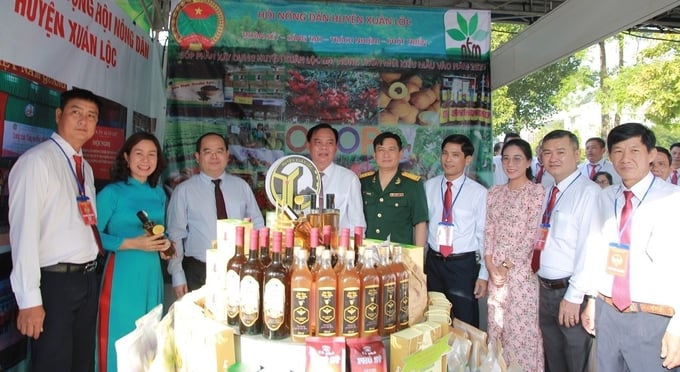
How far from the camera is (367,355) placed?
1317 millimetres

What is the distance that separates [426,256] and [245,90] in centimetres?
230

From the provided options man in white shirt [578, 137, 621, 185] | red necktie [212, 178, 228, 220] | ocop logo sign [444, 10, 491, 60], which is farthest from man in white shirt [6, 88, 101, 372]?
man in white shirt [578, 137, 621, 185]

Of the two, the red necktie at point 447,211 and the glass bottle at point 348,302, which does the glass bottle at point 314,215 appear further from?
the red necktie at point 447,211

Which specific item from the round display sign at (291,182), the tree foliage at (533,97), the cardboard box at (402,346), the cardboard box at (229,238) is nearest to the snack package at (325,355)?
the cardboard box at (402,346)

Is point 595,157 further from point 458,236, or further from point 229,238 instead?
point 229,238

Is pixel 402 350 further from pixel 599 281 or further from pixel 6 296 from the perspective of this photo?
pixel 6 296

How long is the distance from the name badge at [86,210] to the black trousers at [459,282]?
2.01 meters

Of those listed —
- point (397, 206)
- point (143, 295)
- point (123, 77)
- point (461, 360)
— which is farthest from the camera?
point (123, 77)

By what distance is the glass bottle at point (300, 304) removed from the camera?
137 cm

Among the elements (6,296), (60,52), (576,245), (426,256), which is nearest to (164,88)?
(60,52)

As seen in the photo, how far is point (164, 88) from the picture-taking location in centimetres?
423

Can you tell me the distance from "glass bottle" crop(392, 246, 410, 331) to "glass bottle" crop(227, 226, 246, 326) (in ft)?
1.63

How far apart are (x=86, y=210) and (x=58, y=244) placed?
21 centimetres

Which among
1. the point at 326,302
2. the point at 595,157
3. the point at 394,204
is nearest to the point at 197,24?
the point at 394,204
